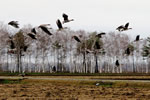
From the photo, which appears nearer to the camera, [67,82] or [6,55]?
[67,82]

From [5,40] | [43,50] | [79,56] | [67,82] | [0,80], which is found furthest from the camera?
[79,56]

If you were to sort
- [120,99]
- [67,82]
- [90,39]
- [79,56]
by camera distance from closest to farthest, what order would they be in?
[120,99]
[67,82]
[90,39]
[79,56]

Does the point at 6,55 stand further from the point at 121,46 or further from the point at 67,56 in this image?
the point at 121,46

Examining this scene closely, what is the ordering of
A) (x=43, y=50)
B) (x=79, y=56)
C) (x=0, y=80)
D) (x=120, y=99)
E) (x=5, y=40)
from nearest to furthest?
(x=120, y=99)
(x=0, y=80)
(x=5, y=40)
(x=43, y=50)
(x=79, y=56)

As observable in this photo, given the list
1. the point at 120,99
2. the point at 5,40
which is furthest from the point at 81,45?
the point at 120,99

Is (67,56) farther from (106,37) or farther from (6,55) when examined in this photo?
(6,55)

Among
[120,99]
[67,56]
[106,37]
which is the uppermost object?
[106,37]

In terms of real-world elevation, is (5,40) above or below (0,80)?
above

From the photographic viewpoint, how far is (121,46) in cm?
7750

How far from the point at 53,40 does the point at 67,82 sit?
4702cm

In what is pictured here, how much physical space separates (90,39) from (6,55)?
1017 inches

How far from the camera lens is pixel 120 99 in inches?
601

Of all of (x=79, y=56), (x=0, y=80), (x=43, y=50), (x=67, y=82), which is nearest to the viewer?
(x=67, y=82)

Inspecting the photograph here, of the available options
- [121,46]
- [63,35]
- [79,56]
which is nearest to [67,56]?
[79,56]
